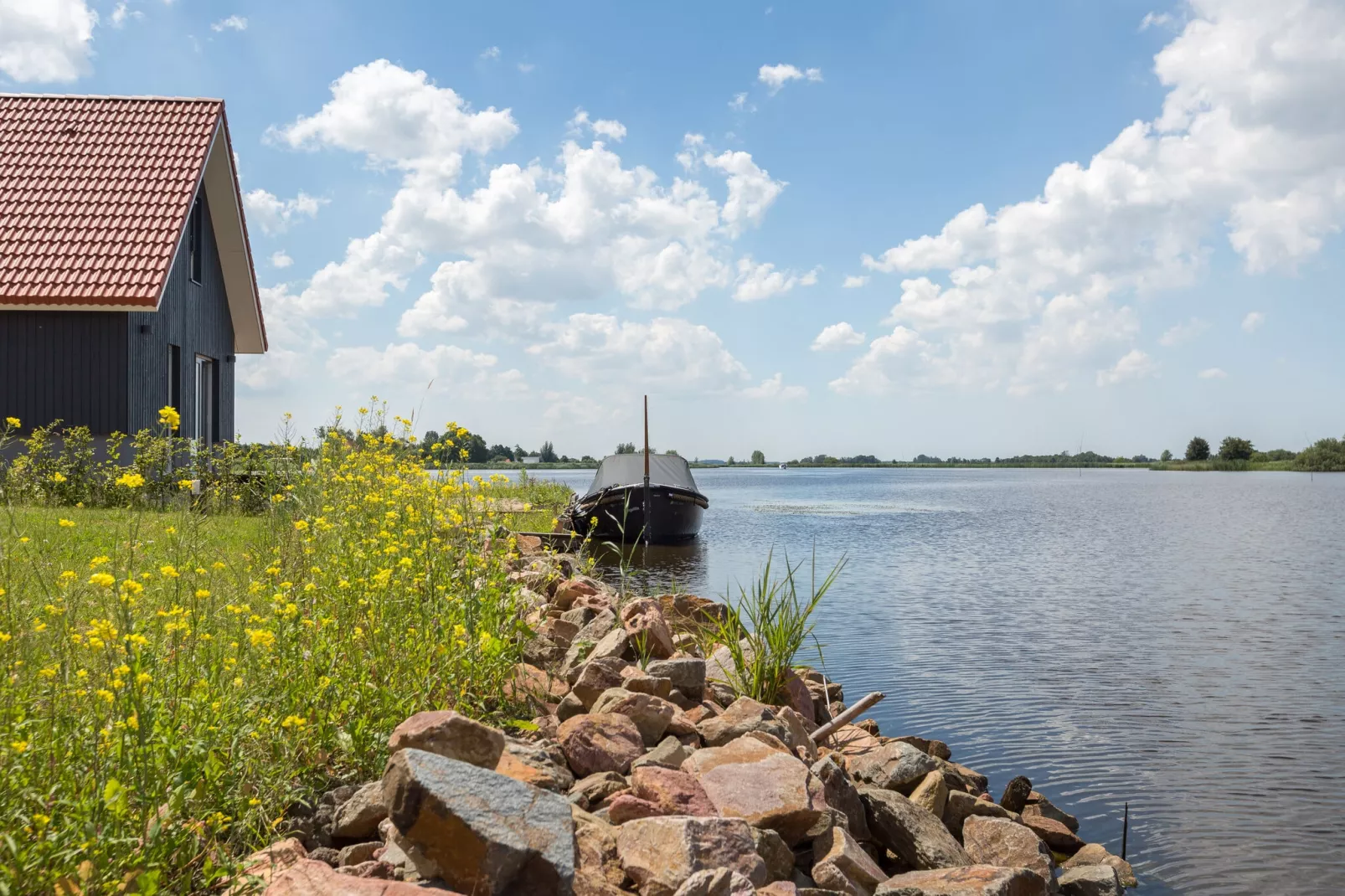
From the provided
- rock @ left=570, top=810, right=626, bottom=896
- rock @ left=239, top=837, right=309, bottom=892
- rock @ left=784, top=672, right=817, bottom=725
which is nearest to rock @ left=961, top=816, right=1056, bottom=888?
rock @ left=784, top=672, right=817, bottom=725

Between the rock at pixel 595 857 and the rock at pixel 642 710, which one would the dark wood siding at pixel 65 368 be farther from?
the rock at pixel 595 857

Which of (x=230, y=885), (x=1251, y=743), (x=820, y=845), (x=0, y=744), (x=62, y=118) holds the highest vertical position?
(x=62, y=118)

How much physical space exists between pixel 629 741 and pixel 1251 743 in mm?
5946

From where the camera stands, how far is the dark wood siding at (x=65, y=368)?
1505cm

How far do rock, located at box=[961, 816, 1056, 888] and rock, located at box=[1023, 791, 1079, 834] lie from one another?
71 centimetres

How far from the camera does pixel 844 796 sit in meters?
4.76

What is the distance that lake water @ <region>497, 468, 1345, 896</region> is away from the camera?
6.15 m

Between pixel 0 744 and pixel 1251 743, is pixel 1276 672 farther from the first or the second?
pixel 0 744

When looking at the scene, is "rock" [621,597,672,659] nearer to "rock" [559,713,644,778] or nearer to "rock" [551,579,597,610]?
"rock" [551,579,597,610]

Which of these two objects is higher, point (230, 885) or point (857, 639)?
point (230, 885)

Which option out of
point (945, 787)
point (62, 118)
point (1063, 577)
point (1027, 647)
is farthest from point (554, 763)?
point (62, 118)

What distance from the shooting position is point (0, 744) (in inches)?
120

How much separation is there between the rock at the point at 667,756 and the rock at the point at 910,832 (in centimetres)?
108

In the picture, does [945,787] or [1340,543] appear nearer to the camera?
[945,787]
